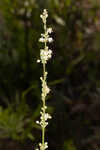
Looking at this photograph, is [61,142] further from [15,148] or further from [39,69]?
[39,69]

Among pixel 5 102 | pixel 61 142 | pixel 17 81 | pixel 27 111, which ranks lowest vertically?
pixel 61 142

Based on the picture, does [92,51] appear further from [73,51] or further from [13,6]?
[13,6]

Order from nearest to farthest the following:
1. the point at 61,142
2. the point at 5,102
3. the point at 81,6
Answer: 1. the point at 61,142
2. the point at 5,102
3. the point at 81,6

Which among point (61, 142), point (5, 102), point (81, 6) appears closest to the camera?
point (61, 142)

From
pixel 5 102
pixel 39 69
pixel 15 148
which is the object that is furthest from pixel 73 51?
pixel 15 148

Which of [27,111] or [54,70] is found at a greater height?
[54,70]

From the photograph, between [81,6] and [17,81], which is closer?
[17,81]
